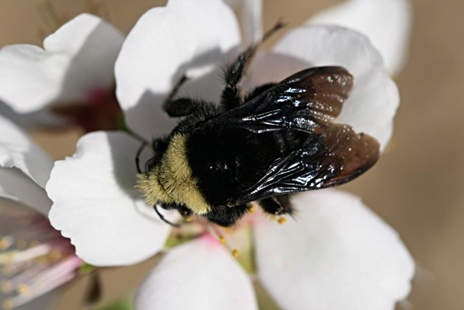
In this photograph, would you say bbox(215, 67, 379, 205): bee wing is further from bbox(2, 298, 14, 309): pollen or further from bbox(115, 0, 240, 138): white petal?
bbox(2, 298, 14, 309): pollen

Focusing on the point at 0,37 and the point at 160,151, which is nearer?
the point at 160,151

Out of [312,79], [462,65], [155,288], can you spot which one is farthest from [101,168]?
[462,65]

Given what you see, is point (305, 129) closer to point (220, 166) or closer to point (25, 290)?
point (220, 166)

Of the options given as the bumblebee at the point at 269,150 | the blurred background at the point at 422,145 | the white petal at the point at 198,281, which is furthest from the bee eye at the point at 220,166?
the blurred background at the point at 422,145

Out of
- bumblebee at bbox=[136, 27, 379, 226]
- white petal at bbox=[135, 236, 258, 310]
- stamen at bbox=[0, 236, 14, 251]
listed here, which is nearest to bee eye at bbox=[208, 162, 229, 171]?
bumblebee at bbox=[136, 27, 379, 226]

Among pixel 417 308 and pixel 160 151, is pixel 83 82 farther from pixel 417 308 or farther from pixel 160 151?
pixel 417 308
